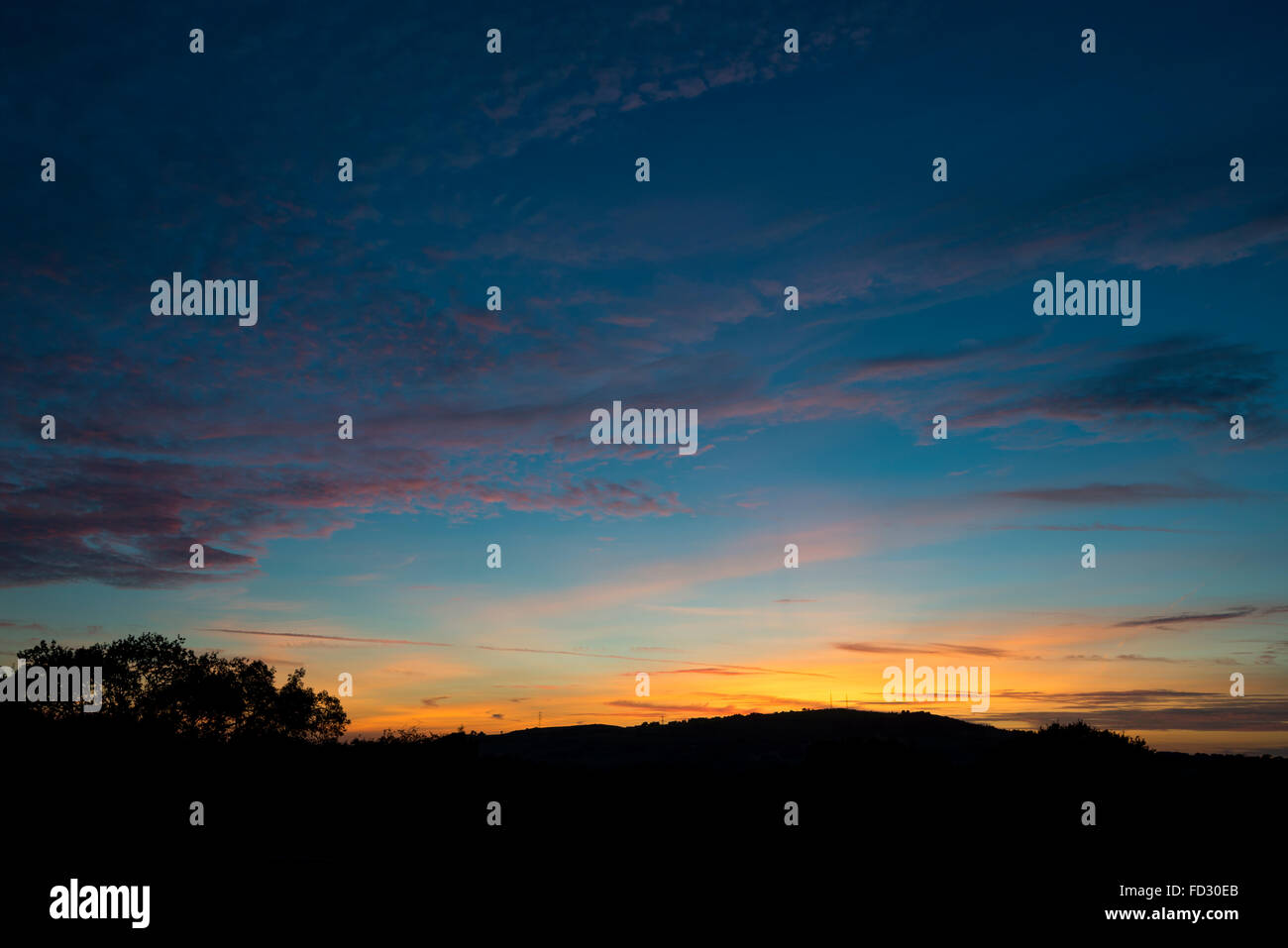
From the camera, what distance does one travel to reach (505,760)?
60.8 meters

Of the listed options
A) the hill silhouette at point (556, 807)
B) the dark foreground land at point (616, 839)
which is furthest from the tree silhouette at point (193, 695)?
the dark foreground land at point (616, 839)

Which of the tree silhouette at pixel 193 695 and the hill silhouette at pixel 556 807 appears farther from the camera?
the tree silhouette at pixel 193 695

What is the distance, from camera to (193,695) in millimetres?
69812

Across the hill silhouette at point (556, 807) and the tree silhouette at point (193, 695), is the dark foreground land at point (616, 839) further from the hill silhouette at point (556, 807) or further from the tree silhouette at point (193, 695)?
the tree silhouette at point (193, 695)

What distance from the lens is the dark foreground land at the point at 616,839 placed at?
22969mm

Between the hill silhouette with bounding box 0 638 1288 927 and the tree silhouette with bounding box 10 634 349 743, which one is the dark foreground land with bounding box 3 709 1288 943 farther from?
the tree silhouette with bounding box 10 634 349 743

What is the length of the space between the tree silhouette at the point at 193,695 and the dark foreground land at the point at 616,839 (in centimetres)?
1778

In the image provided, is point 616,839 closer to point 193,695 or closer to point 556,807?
point 556,807

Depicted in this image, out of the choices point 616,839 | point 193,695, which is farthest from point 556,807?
point 193,695

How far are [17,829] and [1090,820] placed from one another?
4539 centimetres

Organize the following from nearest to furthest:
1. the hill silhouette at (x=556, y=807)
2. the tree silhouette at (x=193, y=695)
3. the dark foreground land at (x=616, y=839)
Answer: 1. the dark foreground land at (x=616, y=839)
2. the hill silhouette at (x=556, y=807)
3. the tree silhouette at (x=193, y=695)

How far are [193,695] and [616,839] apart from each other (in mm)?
49584

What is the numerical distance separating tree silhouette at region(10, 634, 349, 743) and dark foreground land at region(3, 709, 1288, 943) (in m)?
17.8
